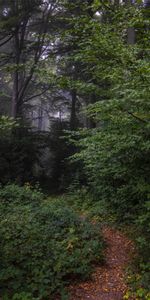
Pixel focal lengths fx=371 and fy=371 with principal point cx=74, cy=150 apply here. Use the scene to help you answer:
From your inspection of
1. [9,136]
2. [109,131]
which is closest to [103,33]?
[109,131]

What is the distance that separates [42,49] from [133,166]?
48.2ft

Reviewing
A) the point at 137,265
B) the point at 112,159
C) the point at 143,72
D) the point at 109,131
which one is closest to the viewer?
the point at 143,72

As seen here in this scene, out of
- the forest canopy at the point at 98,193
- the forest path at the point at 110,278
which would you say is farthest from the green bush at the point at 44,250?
the forest path at the point at 110,278

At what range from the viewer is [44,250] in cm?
720

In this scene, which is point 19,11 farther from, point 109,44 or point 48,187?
point 109,44

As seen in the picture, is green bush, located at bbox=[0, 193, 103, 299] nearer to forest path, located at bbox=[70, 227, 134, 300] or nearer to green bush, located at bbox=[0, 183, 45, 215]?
forest path, located at bbox=[70, 227, 134, 300]

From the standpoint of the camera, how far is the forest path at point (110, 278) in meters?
6.25

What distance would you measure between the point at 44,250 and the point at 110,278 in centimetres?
136

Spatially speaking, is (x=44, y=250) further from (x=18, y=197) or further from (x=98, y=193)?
(x=98, y=193)

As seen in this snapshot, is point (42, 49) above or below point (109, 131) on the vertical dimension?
above

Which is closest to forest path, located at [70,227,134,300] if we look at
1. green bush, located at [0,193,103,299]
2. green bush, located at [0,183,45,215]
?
green bush, located at [0,193,103,299]

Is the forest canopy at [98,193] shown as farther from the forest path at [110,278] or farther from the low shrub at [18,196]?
the forest path at [110,278]

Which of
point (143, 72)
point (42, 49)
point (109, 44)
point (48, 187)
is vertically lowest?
point (48, 187)

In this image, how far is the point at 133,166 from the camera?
804 cm
